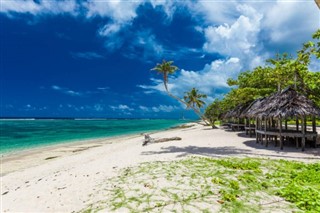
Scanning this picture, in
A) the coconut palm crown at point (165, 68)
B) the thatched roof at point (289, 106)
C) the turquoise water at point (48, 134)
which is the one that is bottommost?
the turquoise water at point (48, 134)

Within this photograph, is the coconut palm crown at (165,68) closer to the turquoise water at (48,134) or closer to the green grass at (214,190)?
the turquoise water at (48,134)

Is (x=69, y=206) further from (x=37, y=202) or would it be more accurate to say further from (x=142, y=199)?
(x=142, y=199)

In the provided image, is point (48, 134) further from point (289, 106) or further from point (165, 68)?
point (289, 106)

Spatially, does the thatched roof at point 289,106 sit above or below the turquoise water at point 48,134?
above

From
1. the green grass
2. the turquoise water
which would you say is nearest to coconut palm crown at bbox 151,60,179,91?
the turquoise water

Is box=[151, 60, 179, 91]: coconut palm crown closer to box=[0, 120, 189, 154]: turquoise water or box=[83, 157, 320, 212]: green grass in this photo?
box=[0, 120, 189, 154]: turquoise water

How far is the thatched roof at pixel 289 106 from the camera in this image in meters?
12.1

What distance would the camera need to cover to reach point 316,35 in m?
9.69

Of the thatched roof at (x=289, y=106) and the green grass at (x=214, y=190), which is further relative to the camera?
the thatched roof at (x=289, y=106)

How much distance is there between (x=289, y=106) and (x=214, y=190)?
365 inches

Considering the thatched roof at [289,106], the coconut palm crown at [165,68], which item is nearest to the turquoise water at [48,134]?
the coconut palm crown at [165,68]

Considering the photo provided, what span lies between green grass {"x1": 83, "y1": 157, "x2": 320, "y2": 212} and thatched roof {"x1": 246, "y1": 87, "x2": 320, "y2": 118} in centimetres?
501

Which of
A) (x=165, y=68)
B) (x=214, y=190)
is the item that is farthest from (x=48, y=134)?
(x=214, y=190)

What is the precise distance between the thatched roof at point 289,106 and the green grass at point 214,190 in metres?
5.01
